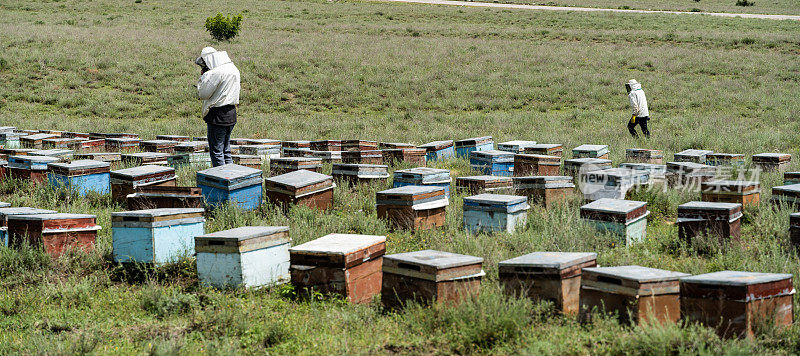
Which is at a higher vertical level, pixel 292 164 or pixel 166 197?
pixel 292 164

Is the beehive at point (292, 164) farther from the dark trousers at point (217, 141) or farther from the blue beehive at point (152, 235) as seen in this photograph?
the blue beehive at point (152, 235)

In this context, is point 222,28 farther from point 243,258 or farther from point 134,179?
point 243,258

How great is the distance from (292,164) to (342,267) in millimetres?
4342

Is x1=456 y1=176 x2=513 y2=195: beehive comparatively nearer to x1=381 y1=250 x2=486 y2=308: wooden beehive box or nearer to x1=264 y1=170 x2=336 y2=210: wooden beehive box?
x1=264 y1=170 x2=336 y2=210: wooden beehive box

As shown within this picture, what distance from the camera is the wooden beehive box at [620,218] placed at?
20.8 feet

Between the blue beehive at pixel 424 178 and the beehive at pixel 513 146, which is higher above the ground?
the beehive at pixel 513 146

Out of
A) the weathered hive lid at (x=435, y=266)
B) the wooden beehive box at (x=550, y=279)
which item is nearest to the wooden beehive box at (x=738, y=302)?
the wooden beehive box at (x=550, y=279)

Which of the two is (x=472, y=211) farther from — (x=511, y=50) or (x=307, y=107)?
(x=511, y=50)

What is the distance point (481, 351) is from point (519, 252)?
1.99m

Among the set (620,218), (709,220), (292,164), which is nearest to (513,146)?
(292,164)

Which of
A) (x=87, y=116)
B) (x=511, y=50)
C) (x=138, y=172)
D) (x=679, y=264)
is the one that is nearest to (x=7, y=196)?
(x=138, y=172)

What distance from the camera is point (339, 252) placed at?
5102mm

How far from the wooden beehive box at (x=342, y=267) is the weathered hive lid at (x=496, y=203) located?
178 cm

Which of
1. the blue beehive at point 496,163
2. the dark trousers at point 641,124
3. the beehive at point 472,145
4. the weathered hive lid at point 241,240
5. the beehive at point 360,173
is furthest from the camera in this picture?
the dark trousers at point 641,124
